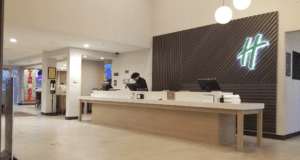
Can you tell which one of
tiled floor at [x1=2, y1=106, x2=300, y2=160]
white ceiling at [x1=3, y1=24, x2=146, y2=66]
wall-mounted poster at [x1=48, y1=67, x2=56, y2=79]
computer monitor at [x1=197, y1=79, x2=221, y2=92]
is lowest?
tiled floor at [x1=2, y1=106, x2=300, y2=160]

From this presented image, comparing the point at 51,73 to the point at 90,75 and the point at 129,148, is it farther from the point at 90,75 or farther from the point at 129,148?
the point at 129,148

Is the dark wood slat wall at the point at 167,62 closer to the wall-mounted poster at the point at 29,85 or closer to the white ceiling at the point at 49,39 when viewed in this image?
the white ceiling at the point at 49,39

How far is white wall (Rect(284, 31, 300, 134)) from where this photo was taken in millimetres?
6590

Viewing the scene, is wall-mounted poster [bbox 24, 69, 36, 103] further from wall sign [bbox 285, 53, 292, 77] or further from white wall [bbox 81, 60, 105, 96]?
wall sign [bbox 285, 53, 292, 77]

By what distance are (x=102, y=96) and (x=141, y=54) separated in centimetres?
295

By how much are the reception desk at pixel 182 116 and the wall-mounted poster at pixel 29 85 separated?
12924 millimetres

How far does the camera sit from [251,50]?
23.1 ft

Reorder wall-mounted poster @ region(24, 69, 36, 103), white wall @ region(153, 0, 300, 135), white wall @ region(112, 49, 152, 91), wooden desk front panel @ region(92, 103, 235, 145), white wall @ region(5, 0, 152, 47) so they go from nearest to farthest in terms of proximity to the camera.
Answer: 1. wooden desk front panel @ region(92, 103, 235, 145)
2. white wall @ region(153, 0, 300, 135)
3. white wall @ region(5, 0, 152, 47)
4. white wall @ region(112, 49, 152, 91)
5. wall-mounted poster @ region(24, 69, 36, 103)

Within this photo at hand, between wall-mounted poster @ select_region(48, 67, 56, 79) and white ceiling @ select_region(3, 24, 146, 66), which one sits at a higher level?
white ceiling @ select_region(3, 24, 146, 66)

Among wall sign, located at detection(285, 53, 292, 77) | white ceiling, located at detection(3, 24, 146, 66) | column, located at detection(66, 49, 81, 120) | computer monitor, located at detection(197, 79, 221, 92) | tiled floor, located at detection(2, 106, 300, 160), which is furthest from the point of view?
column, located at detection(66, 49, 81, 120)

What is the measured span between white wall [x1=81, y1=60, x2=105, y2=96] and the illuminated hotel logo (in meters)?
9.65

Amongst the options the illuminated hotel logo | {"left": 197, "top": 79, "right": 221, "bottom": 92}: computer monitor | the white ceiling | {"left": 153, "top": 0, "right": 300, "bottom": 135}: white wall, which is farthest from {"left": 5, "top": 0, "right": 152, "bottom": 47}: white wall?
{"left": 197, "top": 79, "right": 221, "bottom": 92}: computer monitor

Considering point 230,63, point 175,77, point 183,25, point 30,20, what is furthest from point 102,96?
point 230,63

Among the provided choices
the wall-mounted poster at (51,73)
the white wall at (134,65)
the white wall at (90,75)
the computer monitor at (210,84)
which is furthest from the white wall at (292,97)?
the white wall at (90,75)
